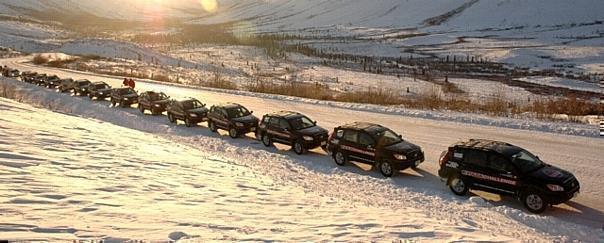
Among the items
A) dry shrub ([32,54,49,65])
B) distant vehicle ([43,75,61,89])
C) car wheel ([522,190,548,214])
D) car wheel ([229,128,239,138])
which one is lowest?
car wheel ([522,190,548,214])

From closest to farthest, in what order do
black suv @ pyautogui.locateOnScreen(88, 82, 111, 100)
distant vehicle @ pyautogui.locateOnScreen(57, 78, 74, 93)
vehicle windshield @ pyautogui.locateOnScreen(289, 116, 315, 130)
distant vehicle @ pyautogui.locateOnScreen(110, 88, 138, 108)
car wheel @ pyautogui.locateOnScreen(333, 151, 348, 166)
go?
car wheel @ pyautogui.locateOnScreen(333, 151, 348, 166)
vehicle windshield @ pyautogui.locateOnScreen(289, 116, 315, 130)
distant vehicle @ pyautogui.locateOnScreen(110, 88, 138, 108)
black suv @ pyautogui.locateOnScreen(88, 82, 111, 100)
distant vehicle @ pyautogui.locateOnScreen(57, 78, 74, 93)

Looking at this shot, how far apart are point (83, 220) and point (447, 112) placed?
21.6 m

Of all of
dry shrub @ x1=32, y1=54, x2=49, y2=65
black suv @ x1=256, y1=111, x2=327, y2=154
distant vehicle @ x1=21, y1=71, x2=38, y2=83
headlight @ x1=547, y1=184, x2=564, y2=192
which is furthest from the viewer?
dry shrub @ x1=32, y1=54, x2=49, y2=65

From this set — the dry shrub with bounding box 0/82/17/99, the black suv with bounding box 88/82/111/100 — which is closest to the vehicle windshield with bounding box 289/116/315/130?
the black suv with bounding box 88/82/111/100

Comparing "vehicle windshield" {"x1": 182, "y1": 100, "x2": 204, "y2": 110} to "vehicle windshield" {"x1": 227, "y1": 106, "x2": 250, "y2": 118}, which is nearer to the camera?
"vehicle windshield" {"x1": 227, "y1": 106, "x2": 250, "y2": 118}

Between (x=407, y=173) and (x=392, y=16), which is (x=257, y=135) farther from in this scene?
(x=392, y=16)

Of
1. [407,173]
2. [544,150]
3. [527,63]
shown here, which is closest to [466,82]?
[527,63]

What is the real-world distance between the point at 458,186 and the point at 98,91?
2715 cm

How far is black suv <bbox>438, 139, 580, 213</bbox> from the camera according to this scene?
12703mm

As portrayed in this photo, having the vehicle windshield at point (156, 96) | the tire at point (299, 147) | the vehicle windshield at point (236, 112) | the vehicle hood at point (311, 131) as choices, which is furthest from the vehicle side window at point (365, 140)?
the vehicle windshield at point (156, 96)

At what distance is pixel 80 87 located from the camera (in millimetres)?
35500

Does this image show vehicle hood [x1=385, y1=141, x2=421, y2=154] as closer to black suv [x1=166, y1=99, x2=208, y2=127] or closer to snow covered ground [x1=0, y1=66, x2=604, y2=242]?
snow covered ground [x1=0, y1=66, x2=604, y2=242]

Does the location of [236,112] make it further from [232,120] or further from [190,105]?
[190,105]

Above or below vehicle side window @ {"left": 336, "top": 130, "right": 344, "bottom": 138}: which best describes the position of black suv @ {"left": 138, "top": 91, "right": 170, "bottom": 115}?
above
